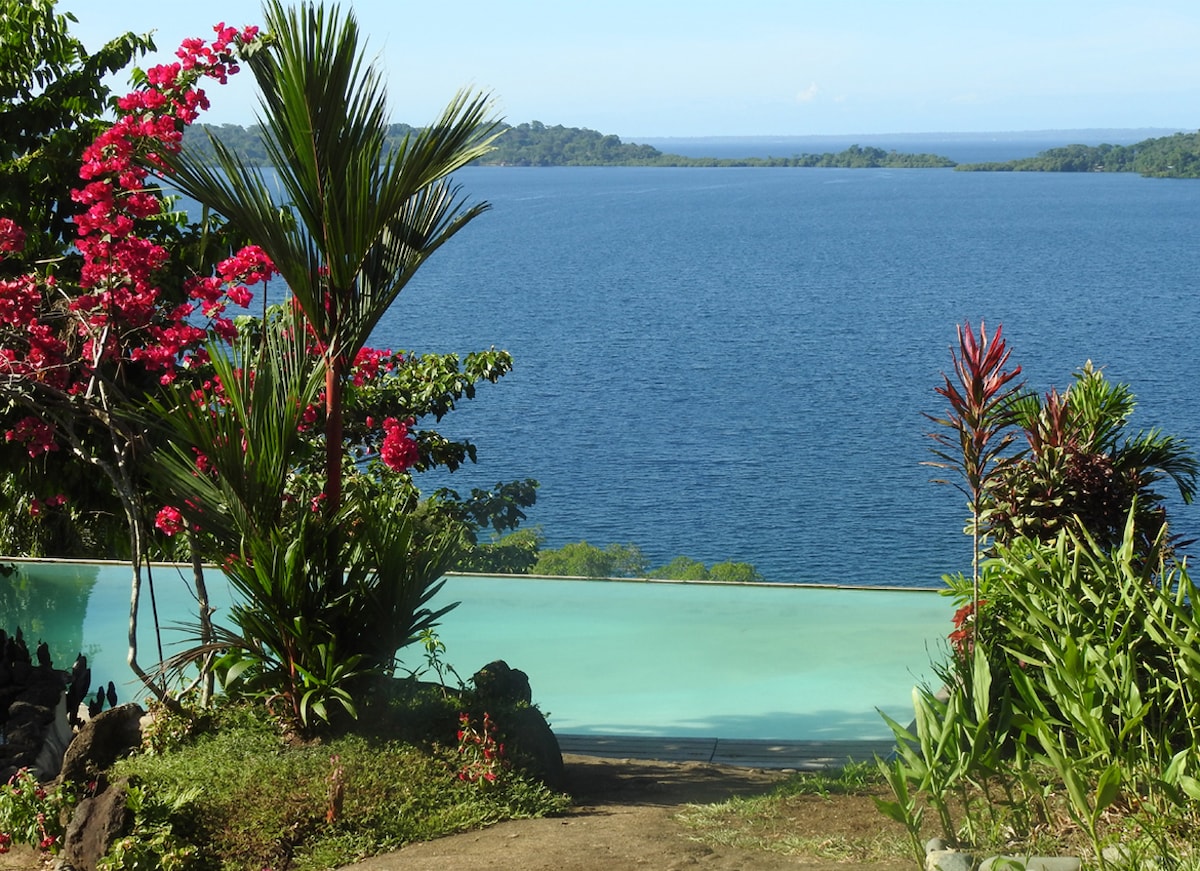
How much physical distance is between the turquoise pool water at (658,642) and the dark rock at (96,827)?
1745 millimetres

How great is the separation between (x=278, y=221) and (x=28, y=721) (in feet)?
7.99

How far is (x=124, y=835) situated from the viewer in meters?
3.99

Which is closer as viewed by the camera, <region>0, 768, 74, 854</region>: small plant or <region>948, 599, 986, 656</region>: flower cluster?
<region>0, 768, 74, 854</region>: small plant

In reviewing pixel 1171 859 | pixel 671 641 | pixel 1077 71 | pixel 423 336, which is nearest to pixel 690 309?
pixel 423 336

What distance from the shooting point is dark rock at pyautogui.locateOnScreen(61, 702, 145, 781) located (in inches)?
179

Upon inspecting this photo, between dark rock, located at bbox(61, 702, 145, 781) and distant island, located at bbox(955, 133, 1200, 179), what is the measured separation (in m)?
124

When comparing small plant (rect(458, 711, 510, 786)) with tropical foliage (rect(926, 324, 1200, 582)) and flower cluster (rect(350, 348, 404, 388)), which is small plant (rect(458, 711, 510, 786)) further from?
tropical foliage (rect(926, 324, 1200, 582))

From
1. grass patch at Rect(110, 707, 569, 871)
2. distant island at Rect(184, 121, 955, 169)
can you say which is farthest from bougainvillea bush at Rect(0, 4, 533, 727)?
distant island at Rect(184, 121, 955, 169)

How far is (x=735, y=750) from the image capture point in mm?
5305

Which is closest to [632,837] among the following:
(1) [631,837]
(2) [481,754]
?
(1) [631,837]

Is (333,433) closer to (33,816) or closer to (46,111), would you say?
(33,816)

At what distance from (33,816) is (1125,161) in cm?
13241

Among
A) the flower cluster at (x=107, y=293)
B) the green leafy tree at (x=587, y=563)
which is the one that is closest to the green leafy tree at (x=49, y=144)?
the flower cluster at (x=107, y=293)

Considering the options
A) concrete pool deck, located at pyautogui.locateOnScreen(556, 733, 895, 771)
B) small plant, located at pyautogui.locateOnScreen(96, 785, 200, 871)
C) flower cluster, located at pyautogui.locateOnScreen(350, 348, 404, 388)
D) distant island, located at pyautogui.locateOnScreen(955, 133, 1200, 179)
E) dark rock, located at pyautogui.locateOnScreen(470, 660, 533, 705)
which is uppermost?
distant island, located at pyautogui.locateOnScreen(955, 133, 1200, 179)
